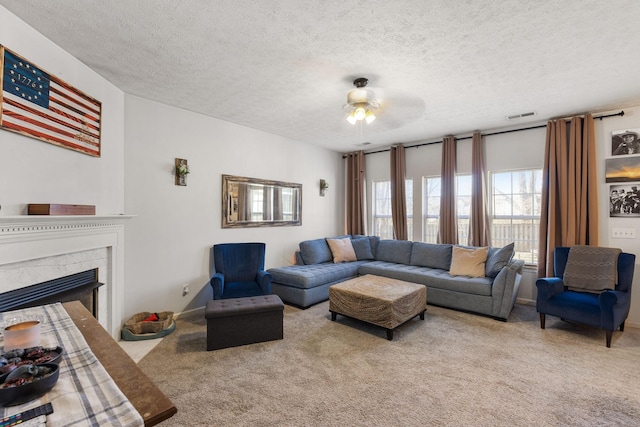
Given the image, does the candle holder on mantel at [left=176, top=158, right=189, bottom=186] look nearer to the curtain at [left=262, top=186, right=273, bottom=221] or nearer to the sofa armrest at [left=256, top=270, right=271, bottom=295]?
the curtain at [left=262, top=186, right=273, bottom=221]

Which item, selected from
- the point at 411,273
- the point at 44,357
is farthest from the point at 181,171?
the point at 411,273

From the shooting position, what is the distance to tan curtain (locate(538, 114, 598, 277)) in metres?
3.72

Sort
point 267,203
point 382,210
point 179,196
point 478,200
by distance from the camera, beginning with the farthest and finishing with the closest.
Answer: point 382,210, point 267,203, point 478,200, point 179,196

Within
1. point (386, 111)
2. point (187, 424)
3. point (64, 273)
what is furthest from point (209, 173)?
point (187, 424)

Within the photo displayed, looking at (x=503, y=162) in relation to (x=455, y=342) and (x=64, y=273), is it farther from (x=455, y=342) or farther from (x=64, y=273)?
(x=64, y=273)

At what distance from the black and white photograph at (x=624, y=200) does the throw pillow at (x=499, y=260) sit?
122cm

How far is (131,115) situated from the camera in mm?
3270

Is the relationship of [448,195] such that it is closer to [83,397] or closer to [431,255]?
[431,255]

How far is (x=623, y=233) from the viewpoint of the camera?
3594 mm

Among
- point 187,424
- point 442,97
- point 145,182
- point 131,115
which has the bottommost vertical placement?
point 187,424

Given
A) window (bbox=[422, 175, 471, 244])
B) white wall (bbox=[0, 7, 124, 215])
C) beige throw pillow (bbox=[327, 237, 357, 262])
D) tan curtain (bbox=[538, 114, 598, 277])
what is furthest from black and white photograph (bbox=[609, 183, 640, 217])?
white wall (bbox=[0, 7, 124, 215])

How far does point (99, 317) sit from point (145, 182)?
145 centimetres

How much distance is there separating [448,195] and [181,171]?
4.01 metres

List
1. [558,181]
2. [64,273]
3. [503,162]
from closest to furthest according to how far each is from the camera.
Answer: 1. [64,273]
2. [558,181]
3. [503,162]
